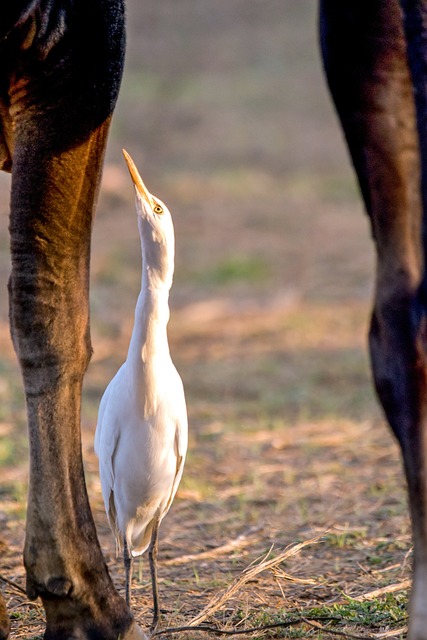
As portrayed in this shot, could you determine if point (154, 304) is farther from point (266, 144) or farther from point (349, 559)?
point (266, 144)

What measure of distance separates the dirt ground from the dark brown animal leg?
2.66ft

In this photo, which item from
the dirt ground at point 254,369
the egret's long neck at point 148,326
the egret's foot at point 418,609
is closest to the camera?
the egret's foot at point 418,609


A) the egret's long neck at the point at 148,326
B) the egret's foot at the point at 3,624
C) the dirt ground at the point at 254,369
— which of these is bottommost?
the dirt ground at the point at 254,369

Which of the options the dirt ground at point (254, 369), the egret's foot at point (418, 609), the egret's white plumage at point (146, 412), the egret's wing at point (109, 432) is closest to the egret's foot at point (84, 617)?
the dirt ground at point (254, 369)

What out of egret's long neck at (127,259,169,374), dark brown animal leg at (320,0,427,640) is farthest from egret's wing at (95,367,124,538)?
dark brown animal leg at (320,0,427,640)

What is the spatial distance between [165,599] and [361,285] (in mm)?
6010

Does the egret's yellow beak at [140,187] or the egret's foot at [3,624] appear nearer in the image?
the egret's foot at [3,624]

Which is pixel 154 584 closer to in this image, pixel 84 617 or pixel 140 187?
pixel 84 617

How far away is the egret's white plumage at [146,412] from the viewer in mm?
2877

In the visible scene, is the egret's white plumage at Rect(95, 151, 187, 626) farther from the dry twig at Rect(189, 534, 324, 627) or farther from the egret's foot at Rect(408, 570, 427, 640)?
the egret's foot at Rect(408, 570, 427, 640)

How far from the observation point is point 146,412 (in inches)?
116

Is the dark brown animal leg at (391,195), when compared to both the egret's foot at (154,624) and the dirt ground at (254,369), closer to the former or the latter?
the dirt ground at (254,369)

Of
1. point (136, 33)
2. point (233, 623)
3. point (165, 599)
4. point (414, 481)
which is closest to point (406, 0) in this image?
point (414, 481)

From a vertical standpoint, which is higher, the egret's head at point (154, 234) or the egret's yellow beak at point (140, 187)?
the egret's yellow beak at point (140, 187)
